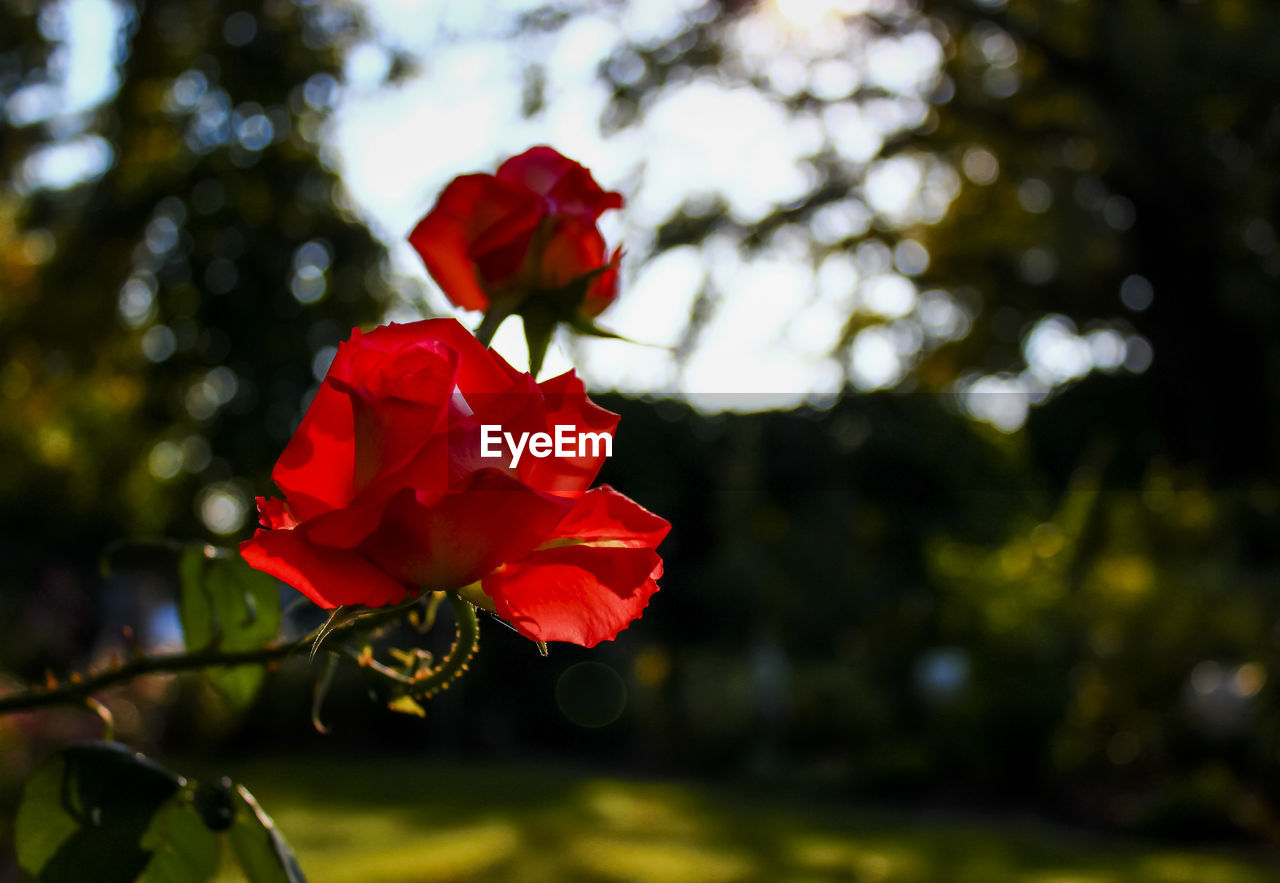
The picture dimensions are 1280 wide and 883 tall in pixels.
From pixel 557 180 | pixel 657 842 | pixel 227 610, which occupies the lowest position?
pixel 657 842

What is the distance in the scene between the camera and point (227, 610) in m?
0.67

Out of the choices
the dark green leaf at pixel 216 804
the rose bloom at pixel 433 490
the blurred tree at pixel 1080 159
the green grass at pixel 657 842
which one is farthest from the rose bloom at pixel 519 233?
the blurred tree at pixel 1080 159

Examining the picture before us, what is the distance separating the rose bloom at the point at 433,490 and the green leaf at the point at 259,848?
0.22 m

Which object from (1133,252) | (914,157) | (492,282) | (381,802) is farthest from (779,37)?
(492,282)

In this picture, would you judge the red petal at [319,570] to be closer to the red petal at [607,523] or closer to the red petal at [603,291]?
the red petal at [607,523]

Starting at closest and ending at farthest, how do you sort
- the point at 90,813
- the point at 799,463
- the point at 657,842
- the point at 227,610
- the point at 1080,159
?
the point at 90,813 → the point at 227,610 → the point at 657,842 → the point at 1080,159 → the point at 799,463

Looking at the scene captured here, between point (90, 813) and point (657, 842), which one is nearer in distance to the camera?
point (90, 813)

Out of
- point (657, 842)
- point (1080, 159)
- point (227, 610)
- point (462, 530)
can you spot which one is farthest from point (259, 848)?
point (1080, 159)

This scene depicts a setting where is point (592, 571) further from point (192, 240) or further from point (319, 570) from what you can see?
point (192, 240)

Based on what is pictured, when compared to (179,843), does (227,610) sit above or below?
above

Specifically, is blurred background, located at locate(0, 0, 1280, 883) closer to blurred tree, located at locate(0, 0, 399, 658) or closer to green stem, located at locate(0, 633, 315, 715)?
blurred tree, located at locate(0, 0, 399, 658)

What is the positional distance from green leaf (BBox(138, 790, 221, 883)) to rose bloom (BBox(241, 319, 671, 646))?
0.26 metres

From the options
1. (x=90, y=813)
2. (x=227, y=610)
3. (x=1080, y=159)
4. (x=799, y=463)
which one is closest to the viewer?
(x=90, y=813)

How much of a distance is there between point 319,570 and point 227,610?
0.34 metres
